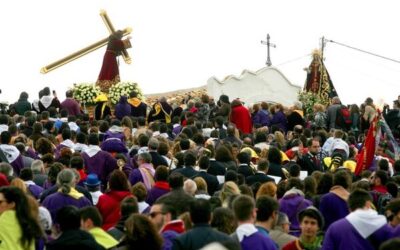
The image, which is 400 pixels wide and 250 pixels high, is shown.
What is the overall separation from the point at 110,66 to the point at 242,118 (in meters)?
9.01

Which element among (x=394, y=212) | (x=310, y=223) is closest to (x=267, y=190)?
(x=310, y=223)

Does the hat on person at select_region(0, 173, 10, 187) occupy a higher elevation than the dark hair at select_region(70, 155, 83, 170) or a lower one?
higher

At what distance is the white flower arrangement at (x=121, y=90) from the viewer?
114ft

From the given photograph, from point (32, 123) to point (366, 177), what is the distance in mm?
9408

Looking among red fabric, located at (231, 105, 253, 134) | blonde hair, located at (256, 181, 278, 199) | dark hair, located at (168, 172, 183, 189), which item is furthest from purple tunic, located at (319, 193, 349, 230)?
red fabric, located at (231, 105, 253, 134)

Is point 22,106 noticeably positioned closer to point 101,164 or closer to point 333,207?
point 101,164

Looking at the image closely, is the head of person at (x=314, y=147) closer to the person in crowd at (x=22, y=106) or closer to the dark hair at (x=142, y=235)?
the person in crowd at (x=22, y=106)

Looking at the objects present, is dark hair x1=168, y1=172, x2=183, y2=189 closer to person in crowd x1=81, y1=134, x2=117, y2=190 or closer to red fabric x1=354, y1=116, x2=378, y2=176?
person in crowd x1=81, y1=134, x2=117, y2=190

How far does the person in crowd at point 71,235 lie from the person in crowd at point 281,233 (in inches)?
79.7

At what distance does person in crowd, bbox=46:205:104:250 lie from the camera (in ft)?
42.8

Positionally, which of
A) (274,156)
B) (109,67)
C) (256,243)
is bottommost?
(274,156)

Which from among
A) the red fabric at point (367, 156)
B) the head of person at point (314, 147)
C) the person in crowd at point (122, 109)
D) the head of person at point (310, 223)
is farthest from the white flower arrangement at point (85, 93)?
the head of person at point (310, 223)

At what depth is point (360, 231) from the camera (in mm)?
13820

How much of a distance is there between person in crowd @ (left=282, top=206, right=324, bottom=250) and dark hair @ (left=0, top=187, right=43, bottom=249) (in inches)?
101
